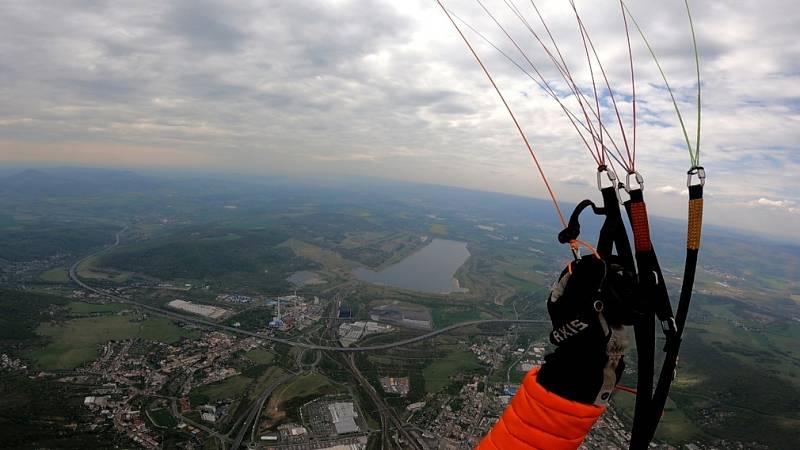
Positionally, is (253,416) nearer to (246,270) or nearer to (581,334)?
(581,334)

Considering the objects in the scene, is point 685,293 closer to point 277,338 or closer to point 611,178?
point 611,178

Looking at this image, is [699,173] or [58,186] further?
[58,186]

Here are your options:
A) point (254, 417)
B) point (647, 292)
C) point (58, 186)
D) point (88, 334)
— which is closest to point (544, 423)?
point (647, 292)

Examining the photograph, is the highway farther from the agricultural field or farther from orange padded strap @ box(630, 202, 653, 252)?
orange padded strap @ box(630, 202, 653, 252)

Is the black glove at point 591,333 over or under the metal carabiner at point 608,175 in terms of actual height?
under

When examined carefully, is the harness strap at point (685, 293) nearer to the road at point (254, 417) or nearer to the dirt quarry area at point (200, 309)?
the road at point (254, 417)

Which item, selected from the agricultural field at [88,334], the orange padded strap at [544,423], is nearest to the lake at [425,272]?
the agricultural field at [88,334]
